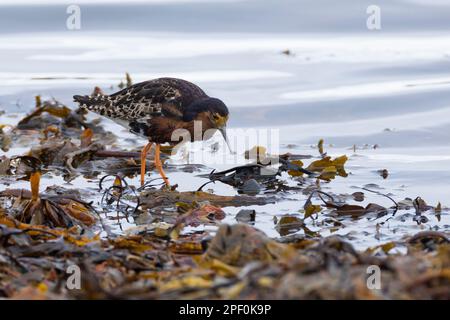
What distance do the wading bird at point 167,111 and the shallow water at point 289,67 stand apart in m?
0.37

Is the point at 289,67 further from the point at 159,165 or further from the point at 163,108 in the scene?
the point at 159,165

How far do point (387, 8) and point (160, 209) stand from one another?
26.0 ft

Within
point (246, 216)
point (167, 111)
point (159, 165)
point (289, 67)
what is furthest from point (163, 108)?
point (289, 67)

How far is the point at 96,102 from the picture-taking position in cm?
784

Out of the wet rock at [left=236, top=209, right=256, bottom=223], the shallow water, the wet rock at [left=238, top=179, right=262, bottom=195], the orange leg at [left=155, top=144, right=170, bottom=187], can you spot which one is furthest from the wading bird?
the wet rock at [left=236, top=209, right=256, bottom=223]

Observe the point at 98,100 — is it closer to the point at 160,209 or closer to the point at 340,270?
the point at 160,209

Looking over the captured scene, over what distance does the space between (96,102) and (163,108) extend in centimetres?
81

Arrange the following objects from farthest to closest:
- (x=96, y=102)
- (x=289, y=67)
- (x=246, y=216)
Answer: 1. (x=289, y=67)
2. (x=96, y=102)
3. (x=246, y=216)

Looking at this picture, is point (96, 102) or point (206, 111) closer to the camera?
point (206, 111)

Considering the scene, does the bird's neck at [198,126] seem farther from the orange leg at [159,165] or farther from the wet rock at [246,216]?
the wet rock at [246,216]

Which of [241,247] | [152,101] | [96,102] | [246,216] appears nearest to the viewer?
[241,247]

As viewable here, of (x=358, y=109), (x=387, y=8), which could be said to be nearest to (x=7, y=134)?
(x=358, y=109)

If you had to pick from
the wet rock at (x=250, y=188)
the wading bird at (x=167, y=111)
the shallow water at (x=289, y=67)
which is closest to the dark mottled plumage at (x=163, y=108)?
the wading bird at (x=167, y=111)

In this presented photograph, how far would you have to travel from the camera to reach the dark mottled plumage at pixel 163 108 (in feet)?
23.7
